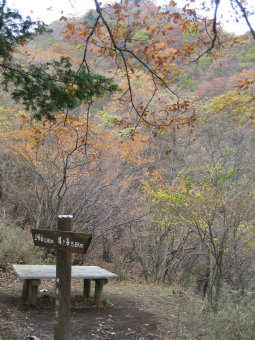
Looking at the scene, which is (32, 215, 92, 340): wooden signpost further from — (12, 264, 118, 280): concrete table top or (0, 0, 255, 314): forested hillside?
(0, 0, 255, 314): forested hillside

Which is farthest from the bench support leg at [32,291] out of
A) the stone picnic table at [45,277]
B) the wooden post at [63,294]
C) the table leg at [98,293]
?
the wooden post at [63,294]

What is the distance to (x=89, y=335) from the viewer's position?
460 centimetres

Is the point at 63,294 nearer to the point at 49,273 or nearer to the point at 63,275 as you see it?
the point at 63,275

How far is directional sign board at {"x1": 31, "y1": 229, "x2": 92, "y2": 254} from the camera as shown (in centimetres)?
336

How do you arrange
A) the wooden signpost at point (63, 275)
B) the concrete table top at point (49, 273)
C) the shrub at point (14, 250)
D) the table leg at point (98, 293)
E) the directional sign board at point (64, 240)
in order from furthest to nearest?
the shrub at point (14, 250)
the table leg at point (98, 293)
the concrete table top at point (49, 273)
the wooden signpost at point (63, 275)
the directional sign board at point (64, 240)

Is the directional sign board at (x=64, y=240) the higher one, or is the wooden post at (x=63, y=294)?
the directional sign board at (x=64, y=240)

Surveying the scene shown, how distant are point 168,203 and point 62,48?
18.6 m

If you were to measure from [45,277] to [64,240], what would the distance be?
2.18 m

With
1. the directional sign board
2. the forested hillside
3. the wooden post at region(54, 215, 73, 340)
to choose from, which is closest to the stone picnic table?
the directional sign board

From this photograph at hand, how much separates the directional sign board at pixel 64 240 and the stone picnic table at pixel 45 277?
1.71 meters

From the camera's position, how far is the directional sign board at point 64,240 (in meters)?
3.36

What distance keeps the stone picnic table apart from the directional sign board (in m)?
1.71

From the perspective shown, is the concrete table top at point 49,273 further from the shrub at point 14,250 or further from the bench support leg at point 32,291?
the shrub at point 14,250

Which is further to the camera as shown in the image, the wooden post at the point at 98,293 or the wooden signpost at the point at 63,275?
the wooden post at the point at 98,293
